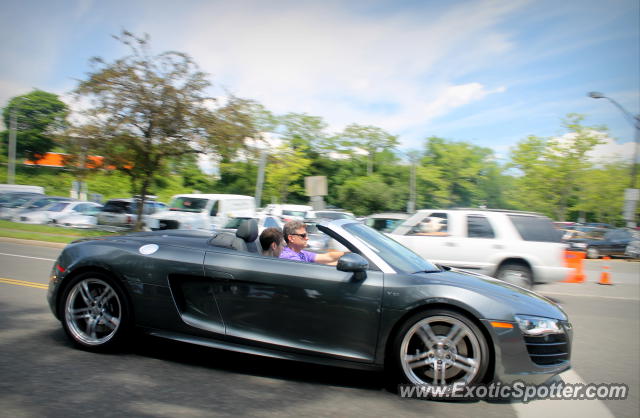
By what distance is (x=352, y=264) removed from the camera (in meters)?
3.50

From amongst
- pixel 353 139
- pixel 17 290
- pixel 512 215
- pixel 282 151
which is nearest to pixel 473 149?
pixel 353 139

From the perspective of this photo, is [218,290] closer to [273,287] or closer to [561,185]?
[273,287]

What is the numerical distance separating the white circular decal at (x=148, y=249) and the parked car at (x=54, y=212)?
20937mm

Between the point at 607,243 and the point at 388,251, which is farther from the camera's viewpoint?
the point at 607,243

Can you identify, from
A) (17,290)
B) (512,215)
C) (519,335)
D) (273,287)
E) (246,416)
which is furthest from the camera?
(512,215)

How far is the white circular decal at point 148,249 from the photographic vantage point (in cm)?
405

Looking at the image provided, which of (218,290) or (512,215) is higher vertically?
(512,215)

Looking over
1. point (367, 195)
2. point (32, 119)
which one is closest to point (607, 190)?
point (367, 195)

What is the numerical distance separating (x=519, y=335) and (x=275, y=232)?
218 centimetres

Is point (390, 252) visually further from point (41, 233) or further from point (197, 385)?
point (41, 233)

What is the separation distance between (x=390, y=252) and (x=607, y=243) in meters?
24.6

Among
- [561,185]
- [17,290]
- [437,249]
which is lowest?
[17,290]

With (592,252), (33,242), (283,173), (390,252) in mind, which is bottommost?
(33,242)

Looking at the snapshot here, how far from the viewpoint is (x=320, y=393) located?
345cm
